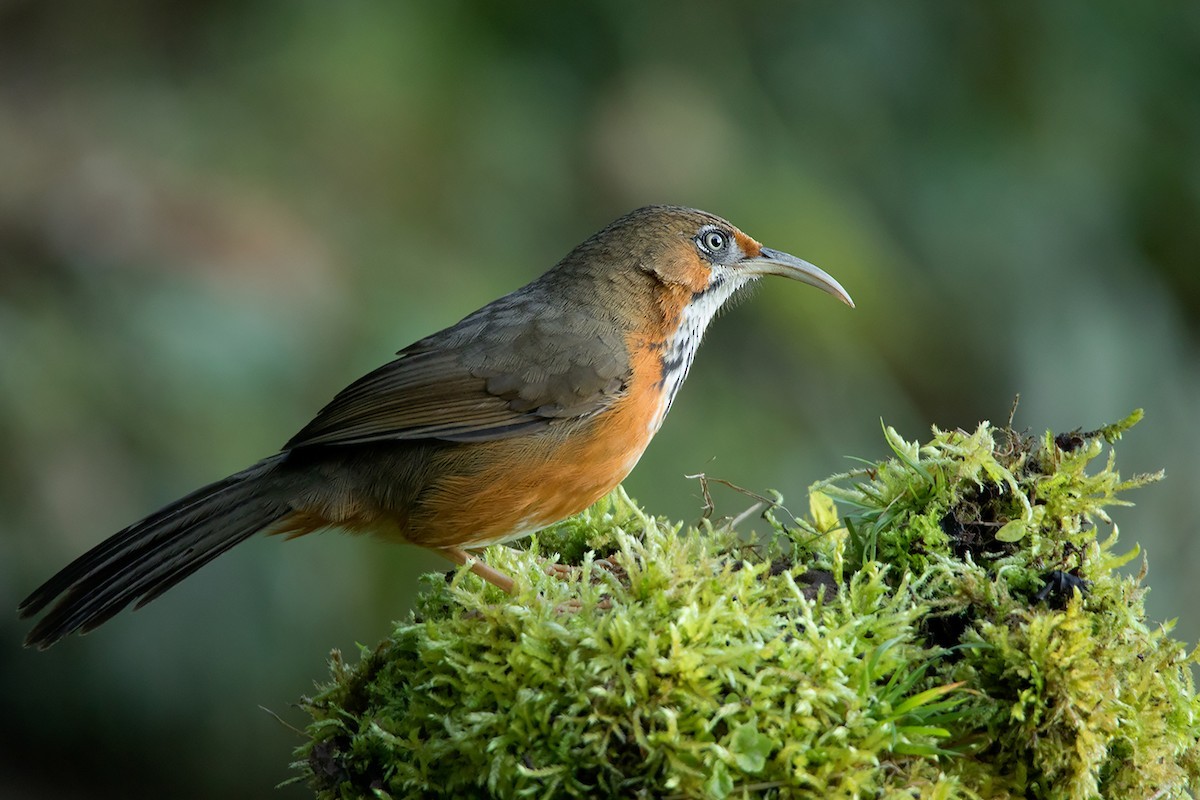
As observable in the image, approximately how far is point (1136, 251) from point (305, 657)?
5.08 m

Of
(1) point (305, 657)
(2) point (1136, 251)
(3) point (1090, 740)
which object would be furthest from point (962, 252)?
(3) point (1090, 740)

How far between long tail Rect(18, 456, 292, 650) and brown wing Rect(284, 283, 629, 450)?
0.82 feet

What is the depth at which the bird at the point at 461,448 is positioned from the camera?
357 cm

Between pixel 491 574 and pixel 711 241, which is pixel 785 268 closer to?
pixel 711 241

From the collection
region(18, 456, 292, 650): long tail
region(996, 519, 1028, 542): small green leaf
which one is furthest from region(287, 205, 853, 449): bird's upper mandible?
region(996, 519, 1028, 542): small green leaf

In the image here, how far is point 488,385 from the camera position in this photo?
3818mm

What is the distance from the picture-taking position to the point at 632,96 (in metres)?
6.45

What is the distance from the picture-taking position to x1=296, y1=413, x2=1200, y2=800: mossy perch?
2316mm

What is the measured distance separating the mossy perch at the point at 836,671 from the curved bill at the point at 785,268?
1532mm

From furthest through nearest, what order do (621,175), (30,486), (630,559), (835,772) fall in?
(621,175), (30,486), (630,559), (835,772)

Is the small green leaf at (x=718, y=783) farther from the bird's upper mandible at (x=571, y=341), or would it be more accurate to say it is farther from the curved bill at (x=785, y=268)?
the curved bill at (x=785, y=268)

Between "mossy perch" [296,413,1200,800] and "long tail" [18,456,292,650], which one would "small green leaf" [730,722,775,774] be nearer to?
"mossy perch" [296,413,1200,800]

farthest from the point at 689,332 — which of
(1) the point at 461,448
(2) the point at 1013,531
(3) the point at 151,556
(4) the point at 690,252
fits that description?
(3) the point at 151,556

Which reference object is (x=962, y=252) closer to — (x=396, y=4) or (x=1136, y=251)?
(x=1136, y=251)
